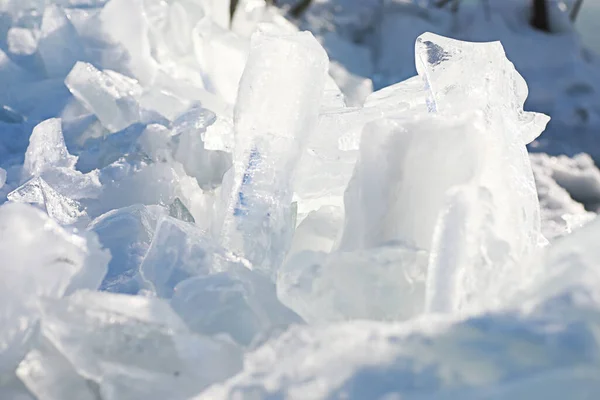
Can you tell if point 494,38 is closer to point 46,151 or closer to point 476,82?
point 46,151

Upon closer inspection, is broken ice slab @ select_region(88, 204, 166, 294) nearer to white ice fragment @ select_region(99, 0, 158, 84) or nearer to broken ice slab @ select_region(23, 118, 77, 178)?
broken ice slab @ select_region(23, 118, 77, 178)

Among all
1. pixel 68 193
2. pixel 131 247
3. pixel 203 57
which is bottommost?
pixel 203 57

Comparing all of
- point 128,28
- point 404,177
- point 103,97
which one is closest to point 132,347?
point 404,177

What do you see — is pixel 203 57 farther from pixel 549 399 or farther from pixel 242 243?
pixel 549 399

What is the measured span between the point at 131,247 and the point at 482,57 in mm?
638

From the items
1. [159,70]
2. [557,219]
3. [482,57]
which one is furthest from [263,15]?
[482,57]

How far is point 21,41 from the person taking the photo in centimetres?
231

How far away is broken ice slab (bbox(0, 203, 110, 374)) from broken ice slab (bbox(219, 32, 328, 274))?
10.1 inches

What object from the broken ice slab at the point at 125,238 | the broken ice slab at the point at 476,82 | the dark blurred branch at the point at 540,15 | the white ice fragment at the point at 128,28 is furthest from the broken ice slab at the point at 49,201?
the dark blurred branch at the point at 540,15

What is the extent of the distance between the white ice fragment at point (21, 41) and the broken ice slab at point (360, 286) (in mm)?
1864

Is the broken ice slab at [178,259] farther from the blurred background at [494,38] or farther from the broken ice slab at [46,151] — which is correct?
the blurred background at [494,38]

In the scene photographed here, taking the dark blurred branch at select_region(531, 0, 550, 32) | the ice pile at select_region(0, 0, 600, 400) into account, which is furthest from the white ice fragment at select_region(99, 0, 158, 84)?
the dark blurred branch at select_region(531, 0, 550, 32)

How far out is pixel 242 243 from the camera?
39.3 inches

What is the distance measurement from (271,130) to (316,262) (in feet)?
1.20
